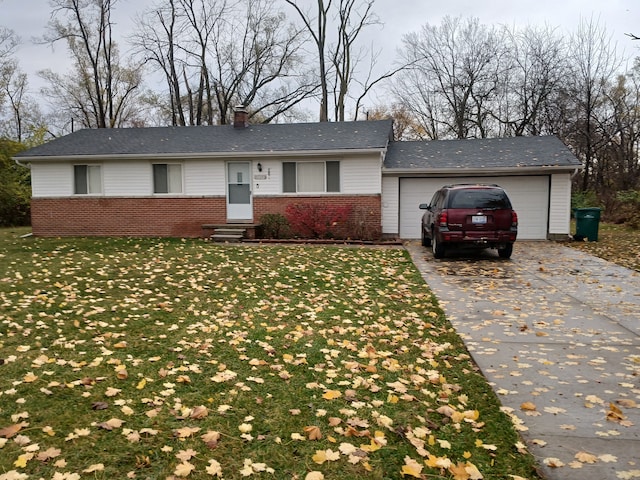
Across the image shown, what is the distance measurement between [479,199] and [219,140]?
437 inches

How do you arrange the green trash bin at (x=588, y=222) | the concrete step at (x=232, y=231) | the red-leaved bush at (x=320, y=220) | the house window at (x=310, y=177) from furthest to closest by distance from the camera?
the house window at (x=310, y=177)
the red-leaved bush at (x=320, y=220)
the concrete step at (x=232, y=231)
the green trash bin at (x=588, y=222)

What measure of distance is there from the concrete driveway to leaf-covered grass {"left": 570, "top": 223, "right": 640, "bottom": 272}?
1596 millimetres

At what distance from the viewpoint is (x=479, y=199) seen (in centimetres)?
1152

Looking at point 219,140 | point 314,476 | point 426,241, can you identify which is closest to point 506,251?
point 426,241

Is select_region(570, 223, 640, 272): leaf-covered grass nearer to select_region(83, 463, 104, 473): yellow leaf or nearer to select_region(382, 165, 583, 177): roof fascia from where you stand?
select_region(382, 165, 583, 177): roof fascia

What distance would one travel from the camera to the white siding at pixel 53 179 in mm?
18078

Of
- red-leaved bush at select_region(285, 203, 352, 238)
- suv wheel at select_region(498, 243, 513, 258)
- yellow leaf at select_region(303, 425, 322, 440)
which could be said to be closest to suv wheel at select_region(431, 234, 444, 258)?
suv wheel at select_region(498, 243, 513, 258)

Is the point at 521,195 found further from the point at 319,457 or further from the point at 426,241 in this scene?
the point at 319,457

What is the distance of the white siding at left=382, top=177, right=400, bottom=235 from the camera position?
17.1 meters

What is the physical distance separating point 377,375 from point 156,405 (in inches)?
77.8

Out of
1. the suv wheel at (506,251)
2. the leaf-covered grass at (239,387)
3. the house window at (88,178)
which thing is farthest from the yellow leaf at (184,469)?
the house window at (88,178)

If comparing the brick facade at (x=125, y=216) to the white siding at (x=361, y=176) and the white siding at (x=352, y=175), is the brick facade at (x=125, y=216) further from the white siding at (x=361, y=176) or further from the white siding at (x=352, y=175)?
the white siding at (x=361, y=176)

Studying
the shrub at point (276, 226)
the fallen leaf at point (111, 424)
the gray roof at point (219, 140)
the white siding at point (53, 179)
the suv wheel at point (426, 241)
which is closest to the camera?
the fallen leaf at point (111, 424)

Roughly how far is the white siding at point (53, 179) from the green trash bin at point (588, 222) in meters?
18.6
